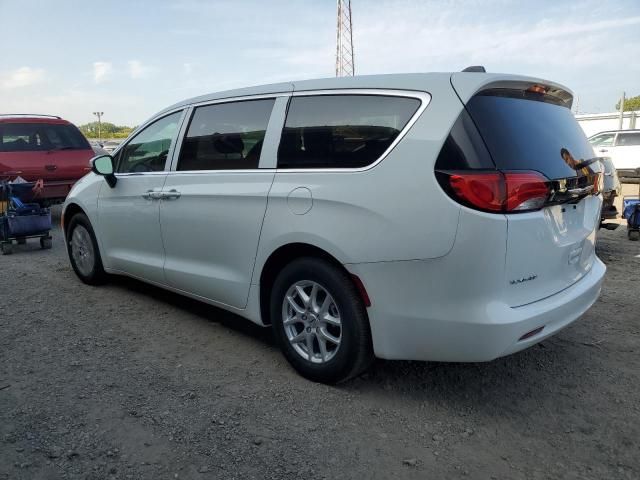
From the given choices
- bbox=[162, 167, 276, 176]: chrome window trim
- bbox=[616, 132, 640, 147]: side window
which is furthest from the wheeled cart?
bbox=[616, 132, 640, 147]: side window

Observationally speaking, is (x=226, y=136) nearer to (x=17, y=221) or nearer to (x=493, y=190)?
(x=493, y=190)

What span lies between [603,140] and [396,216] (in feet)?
58.1

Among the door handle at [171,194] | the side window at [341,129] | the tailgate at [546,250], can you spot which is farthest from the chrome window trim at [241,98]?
the tailgate at [546,250]

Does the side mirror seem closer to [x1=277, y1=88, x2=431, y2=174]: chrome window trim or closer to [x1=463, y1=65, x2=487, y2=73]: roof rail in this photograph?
[x1=277, y1=88, x2=431, y2=174]: chrome window trim

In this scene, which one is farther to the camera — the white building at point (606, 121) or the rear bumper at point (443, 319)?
the white building at point (606, 121)

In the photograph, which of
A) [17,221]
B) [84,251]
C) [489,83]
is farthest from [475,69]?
[17,221]

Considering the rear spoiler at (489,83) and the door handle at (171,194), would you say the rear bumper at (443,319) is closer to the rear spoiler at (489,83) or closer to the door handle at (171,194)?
the rear spoiler at (489,83)

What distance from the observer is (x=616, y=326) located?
4066mm

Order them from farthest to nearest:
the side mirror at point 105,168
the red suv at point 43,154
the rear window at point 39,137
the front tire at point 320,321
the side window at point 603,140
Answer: the side window at point 603,140 → the rear window at point 39,137 → the red suv at point 43,154 → the side mirror at point 105,168 → the front tire at point 320,321

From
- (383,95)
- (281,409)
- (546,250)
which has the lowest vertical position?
(281,409)

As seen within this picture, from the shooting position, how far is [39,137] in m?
9.07

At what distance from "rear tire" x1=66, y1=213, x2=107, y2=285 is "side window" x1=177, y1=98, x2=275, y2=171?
1.63 meters

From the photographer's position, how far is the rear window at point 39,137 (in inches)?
344

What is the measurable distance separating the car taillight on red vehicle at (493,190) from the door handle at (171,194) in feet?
6.97
